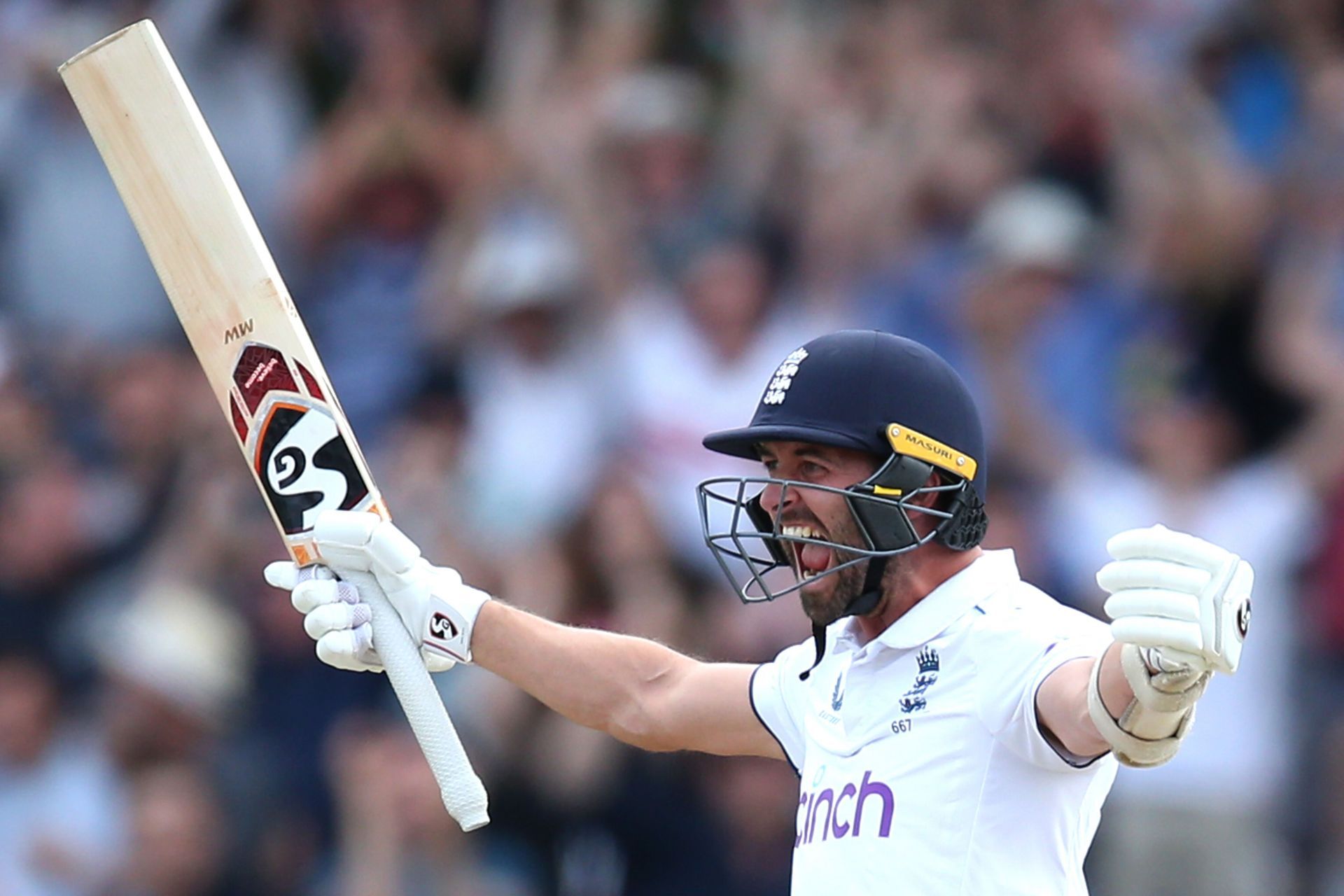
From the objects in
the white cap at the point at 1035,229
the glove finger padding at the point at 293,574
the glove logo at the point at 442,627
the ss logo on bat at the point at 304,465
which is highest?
the white cap at the point at 1035,229

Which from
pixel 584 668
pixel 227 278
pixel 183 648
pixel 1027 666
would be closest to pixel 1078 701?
pixel 1027 666

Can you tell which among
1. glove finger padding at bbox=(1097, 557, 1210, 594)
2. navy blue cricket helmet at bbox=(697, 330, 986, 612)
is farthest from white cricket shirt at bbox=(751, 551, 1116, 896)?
glove finger padding at bbox=(1097, 557, 1210, 594)

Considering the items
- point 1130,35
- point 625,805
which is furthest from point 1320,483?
point 625,805

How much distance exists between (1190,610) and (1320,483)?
354 cm

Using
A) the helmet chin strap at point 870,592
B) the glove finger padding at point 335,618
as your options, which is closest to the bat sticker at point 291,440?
the glove finger padding at point 335,618

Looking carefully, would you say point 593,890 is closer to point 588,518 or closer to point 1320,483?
point 588,518

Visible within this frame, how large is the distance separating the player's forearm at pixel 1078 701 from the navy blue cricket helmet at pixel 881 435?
367mm

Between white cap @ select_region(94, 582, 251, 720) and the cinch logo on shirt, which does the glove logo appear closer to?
the cinch logo on shirt

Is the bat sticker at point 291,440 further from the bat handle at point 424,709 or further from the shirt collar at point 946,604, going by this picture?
the shirt collar at point 946,604

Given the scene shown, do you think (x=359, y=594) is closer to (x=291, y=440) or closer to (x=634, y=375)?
(x=291, y=440)

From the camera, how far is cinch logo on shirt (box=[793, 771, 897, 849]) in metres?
3.18

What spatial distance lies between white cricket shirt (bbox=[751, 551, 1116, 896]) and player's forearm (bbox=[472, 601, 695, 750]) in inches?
19.1

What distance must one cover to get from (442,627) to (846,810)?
817mm

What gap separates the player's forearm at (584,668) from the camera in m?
3.67
